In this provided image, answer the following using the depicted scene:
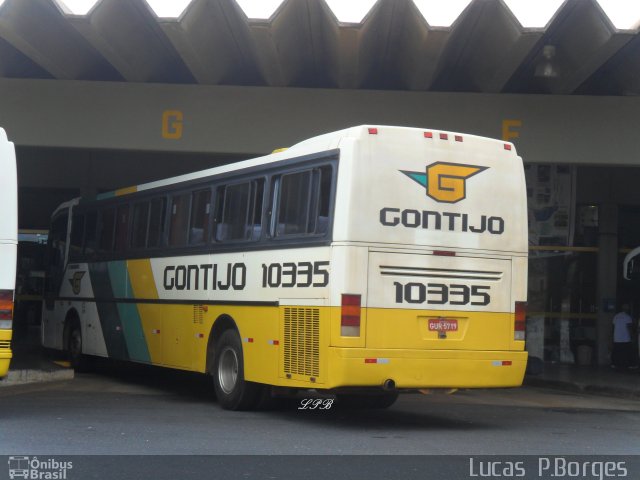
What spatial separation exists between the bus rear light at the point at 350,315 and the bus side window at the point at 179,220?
4187mm

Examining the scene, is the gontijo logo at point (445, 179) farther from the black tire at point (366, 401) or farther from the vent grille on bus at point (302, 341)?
the black tire at point (366, 401)

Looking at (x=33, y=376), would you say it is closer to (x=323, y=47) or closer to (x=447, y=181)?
(x=323, y=47)

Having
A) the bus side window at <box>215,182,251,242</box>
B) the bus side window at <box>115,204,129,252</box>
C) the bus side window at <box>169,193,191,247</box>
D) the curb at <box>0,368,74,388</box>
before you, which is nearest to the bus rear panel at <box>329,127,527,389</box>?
the bus side window at <box>215,182,251,242</box>

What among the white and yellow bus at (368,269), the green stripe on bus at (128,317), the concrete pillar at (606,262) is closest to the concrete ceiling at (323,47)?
the white and yellow bus at (368,269)

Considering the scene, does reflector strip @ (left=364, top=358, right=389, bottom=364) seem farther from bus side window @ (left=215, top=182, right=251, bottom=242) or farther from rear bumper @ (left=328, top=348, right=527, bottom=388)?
bus side window @ (left=215, top=182, right=251, bottom=242)

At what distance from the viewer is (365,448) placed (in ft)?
32.8

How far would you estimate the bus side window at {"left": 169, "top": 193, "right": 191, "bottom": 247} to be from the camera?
15.0 m

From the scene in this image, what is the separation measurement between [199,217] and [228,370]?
2.33 metres

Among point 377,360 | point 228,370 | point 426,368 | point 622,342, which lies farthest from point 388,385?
point 622,342

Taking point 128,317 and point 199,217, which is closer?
point 199,217

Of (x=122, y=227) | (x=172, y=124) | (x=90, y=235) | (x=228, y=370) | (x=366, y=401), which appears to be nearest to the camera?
(x=228, y=370)

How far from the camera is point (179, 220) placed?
49.9ft

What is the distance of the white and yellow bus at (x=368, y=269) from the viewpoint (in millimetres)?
11469
